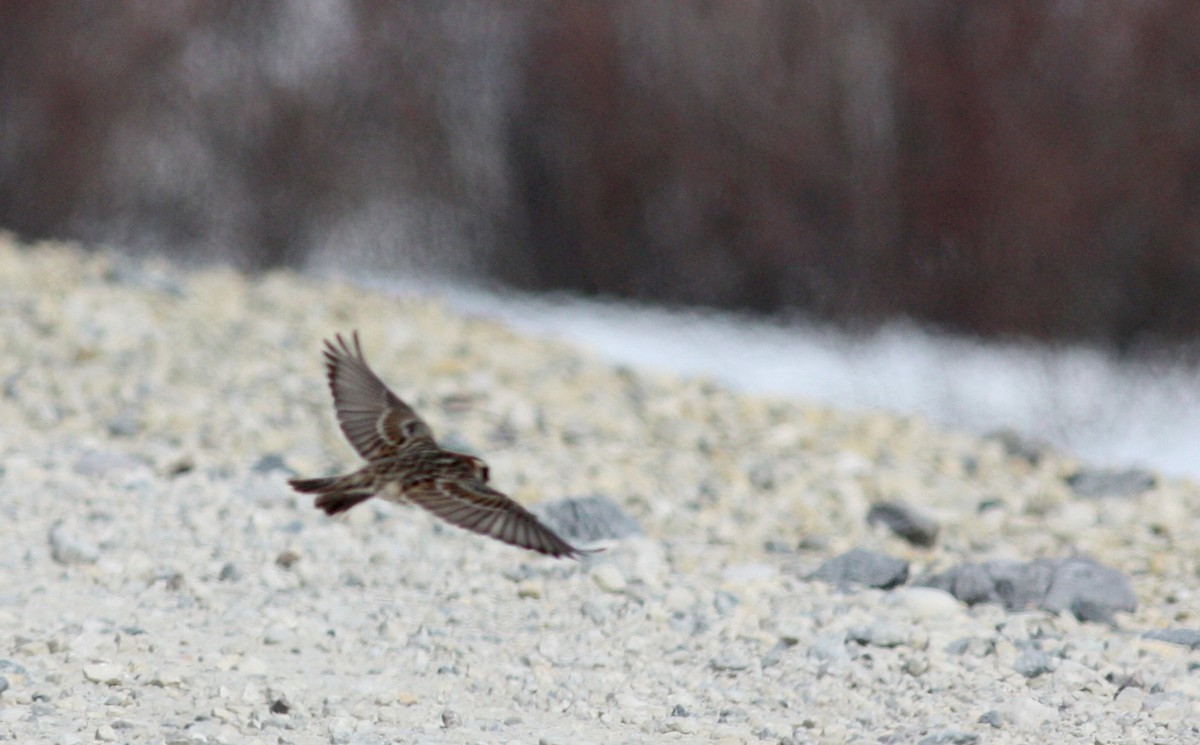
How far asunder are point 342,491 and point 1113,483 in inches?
129

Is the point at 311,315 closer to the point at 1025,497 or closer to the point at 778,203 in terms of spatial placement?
the point at 778,203

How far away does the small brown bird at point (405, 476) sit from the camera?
2.95 m

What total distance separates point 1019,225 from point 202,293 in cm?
392

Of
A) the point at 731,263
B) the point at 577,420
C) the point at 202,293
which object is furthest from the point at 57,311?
the point at 731,263

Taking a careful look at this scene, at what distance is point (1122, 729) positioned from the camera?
284 centimetres

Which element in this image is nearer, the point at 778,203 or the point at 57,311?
the point at 57,311

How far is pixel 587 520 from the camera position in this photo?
4.22 metres

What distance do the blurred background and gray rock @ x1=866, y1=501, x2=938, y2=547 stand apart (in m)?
2.23

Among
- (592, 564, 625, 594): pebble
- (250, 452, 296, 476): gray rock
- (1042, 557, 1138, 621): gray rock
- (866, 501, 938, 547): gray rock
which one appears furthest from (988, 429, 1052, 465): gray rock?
(250, 452, 296, 476): gray rock

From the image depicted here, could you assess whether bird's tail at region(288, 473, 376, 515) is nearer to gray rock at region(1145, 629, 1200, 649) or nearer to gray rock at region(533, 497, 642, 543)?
gray rock at region(533, 497, 642, 543)

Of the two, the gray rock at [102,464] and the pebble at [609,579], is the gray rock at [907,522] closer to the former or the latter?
the pebble at [609,579]

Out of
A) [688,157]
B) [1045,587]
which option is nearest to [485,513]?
[1045,587]

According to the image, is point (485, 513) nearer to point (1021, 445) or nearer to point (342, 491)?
point (342, 491)

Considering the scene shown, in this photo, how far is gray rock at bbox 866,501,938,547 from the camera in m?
4.51
